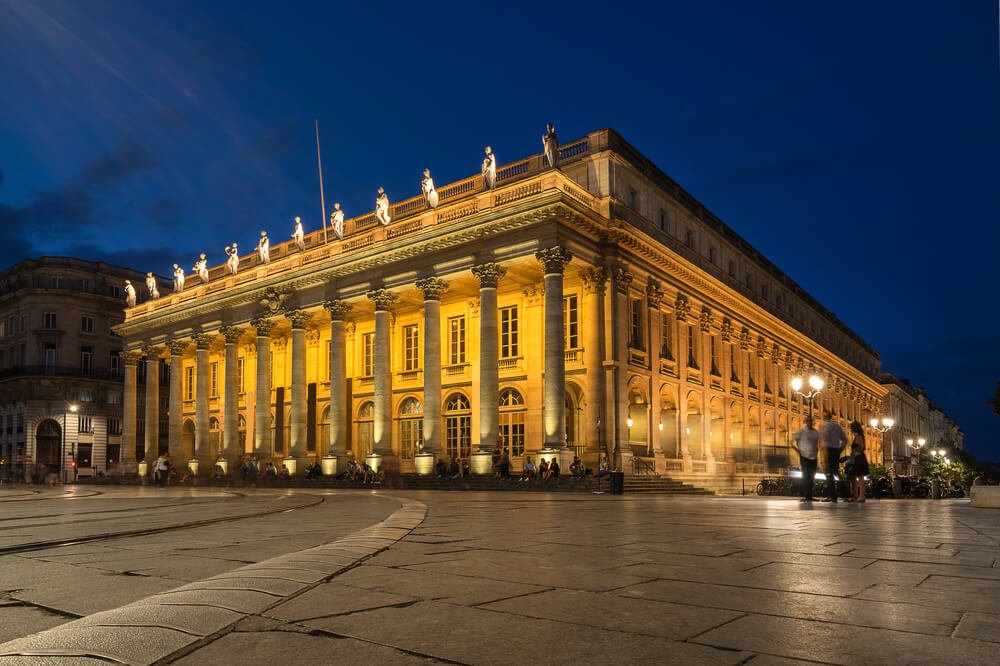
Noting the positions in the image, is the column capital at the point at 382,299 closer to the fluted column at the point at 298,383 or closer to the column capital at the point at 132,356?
the fluted column at the point at 298,383

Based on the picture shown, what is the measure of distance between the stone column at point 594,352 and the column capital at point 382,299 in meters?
9.88

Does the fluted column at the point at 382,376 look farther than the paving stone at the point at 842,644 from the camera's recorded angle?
Yes

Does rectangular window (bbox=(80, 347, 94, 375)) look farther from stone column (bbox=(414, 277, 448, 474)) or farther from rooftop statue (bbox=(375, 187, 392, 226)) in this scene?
stone column (bbox=(414, 277, 448, 474))

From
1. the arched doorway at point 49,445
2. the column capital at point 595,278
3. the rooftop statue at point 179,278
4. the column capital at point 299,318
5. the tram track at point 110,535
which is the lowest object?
the arched doorway at point 49,445

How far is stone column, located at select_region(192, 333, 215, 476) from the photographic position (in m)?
50.9

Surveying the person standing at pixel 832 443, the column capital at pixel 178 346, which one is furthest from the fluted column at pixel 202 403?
the person standing at pixel 832 443

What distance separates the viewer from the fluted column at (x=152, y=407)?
55.7 m

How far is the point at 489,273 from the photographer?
3509cm

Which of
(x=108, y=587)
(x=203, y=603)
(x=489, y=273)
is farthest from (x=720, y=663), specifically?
(x=489, y=273)

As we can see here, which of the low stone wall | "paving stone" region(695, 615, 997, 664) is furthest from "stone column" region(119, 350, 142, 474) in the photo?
"paving stone" region(695, 615, 997, 664)

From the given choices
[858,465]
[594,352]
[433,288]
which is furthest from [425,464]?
[858,465]

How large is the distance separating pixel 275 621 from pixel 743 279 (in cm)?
5337

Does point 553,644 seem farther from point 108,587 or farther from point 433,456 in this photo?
point 433,456

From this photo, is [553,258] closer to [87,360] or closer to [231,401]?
[231,401]
